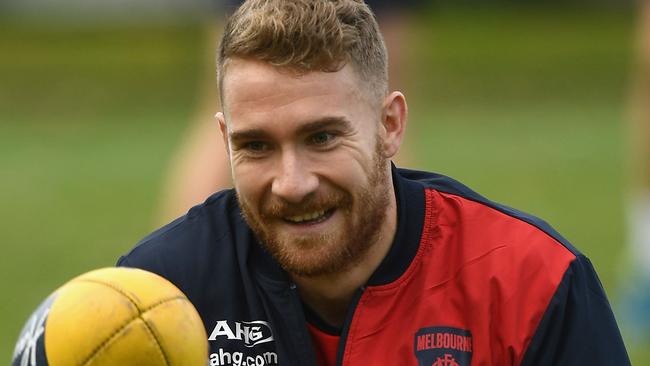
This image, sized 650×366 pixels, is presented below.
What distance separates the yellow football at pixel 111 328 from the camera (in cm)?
339

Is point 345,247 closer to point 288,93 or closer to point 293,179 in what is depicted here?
point 293,179

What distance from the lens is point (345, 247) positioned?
12.6ft

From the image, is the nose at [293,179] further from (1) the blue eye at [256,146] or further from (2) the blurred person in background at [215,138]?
(2) the blurred person in background at [215,138]

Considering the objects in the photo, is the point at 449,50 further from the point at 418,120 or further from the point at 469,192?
the point at 469,192

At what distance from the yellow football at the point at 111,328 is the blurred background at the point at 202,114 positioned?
325cm

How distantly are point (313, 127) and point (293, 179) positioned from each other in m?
0.15

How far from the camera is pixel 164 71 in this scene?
21188 millimetres

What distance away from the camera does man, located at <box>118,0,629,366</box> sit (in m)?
3.76

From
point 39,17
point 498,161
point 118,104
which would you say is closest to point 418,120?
point 498,161

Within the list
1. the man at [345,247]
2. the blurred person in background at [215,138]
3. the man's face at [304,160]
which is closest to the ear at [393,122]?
the man at [345,247]

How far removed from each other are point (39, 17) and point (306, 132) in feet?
69.6

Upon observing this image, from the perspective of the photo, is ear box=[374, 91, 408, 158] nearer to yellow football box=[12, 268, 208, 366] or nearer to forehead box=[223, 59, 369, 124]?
forehead box=[223, 59, 369, 124]

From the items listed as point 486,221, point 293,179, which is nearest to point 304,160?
point 293,179

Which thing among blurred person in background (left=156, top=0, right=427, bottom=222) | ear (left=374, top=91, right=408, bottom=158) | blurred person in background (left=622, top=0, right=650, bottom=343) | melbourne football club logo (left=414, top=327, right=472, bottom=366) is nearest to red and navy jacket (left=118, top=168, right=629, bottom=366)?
melbourne football club logo (left=414, top=327, right=472, bottom=366)
